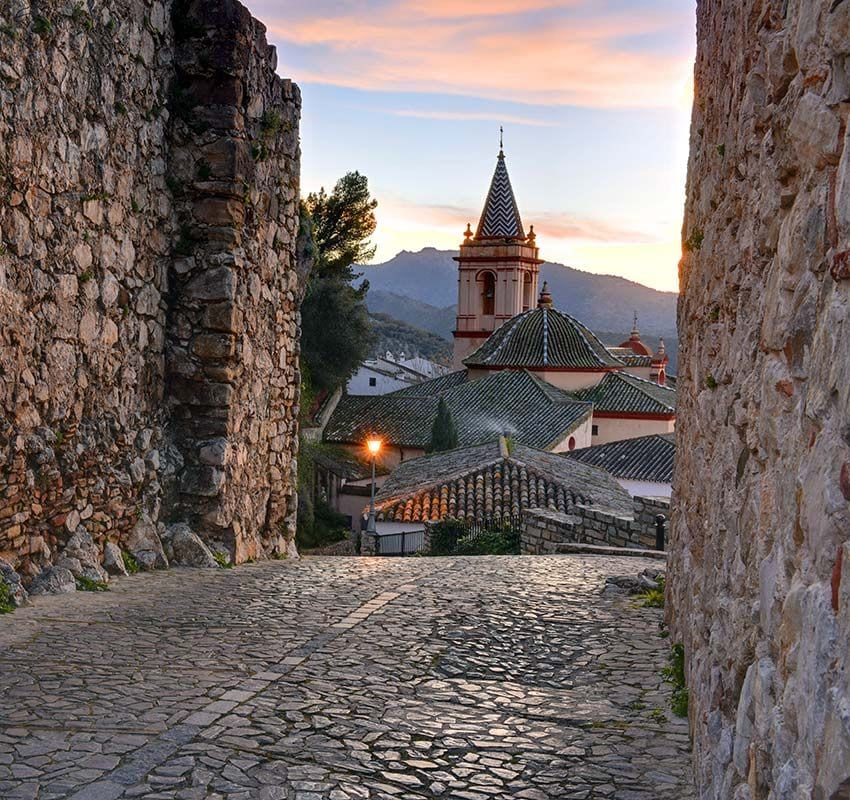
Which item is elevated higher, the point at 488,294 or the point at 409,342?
the point at 488,294

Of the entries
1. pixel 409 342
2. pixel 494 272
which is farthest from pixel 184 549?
pixel 409 342

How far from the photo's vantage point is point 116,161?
23.9 ft

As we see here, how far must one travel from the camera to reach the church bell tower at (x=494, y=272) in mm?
47312

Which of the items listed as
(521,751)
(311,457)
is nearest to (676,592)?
(521,751)

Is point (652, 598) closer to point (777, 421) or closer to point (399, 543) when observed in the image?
point (777, 421)

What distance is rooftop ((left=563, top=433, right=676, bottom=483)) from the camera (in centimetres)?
2689

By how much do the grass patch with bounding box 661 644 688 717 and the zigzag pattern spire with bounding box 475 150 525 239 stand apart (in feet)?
143

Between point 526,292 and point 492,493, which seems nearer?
point 492,493

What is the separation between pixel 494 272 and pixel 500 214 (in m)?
2.94

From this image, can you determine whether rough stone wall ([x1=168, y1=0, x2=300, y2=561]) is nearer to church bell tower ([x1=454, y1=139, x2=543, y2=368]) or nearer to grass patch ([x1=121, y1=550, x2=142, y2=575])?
grass patch ([x1=121, y1=550, x2=142, y2=575])

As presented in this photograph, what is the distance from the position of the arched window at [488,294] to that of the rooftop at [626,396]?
29.8 ft

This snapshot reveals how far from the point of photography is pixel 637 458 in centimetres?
2777

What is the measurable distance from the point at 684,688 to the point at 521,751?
1002 millimetres

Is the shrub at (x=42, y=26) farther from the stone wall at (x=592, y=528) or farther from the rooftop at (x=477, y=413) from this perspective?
the rooftop at (x=477, y=413)
